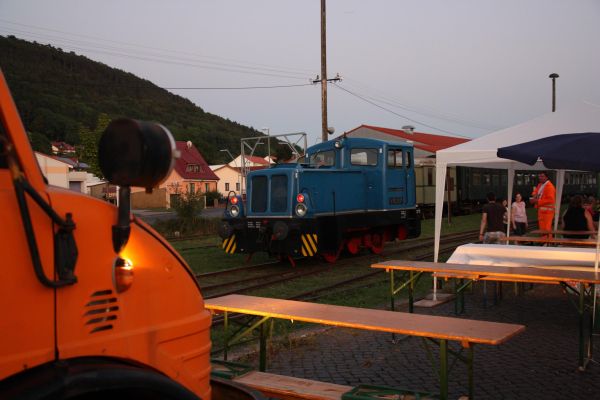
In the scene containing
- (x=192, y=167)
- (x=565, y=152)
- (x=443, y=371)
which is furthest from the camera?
(x=192, y=167)

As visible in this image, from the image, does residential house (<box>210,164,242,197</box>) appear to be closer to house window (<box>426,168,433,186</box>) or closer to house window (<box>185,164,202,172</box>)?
house window (<box>185,164,202,172</box>)

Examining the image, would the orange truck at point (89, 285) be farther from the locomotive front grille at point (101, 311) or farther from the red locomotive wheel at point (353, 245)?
the red locomotive wheel at point (353, 245)

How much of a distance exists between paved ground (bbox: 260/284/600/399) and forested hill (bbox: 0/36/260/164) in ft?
102

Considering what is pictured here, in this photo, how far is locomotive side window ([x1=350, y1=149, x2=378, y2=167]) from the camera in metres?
15.3

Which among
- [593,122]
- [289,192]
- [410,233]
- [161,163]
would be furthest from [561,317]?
[410,233]

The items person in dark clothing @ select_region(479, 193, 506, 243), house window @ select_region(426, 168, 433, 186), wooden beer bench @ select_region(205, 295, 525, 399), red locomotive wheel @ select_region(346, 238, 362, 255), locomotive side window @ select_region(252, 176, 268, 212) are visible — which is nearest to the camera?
wooden beer bench @ select_region(205, 295, 525, 399)

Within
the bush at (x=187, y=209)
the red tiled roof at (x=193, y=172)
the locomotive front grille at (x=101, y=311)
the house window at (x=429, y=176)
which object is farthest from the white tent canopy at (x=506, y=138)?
the red tiled roof at (x=193, y=172)

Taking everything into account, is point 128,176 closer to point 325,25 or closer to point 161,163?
point 161,163

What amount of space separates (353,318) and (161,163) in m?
3.00

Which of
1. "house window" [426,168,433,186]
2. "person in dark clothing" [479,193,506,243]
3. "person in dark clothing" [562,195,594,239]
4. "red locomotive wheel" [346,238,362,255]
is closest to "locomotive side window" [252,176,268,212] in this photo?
"red locomotive wheel" [346,238,362,255]

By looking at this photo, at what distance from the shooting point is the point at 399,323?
464 centimetres

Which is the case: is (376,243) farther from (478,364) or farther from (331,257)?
(478,364)

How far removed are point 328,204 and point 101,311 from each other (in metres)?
11.9

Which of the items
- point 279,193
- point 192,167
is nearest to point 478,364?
point 279,193
